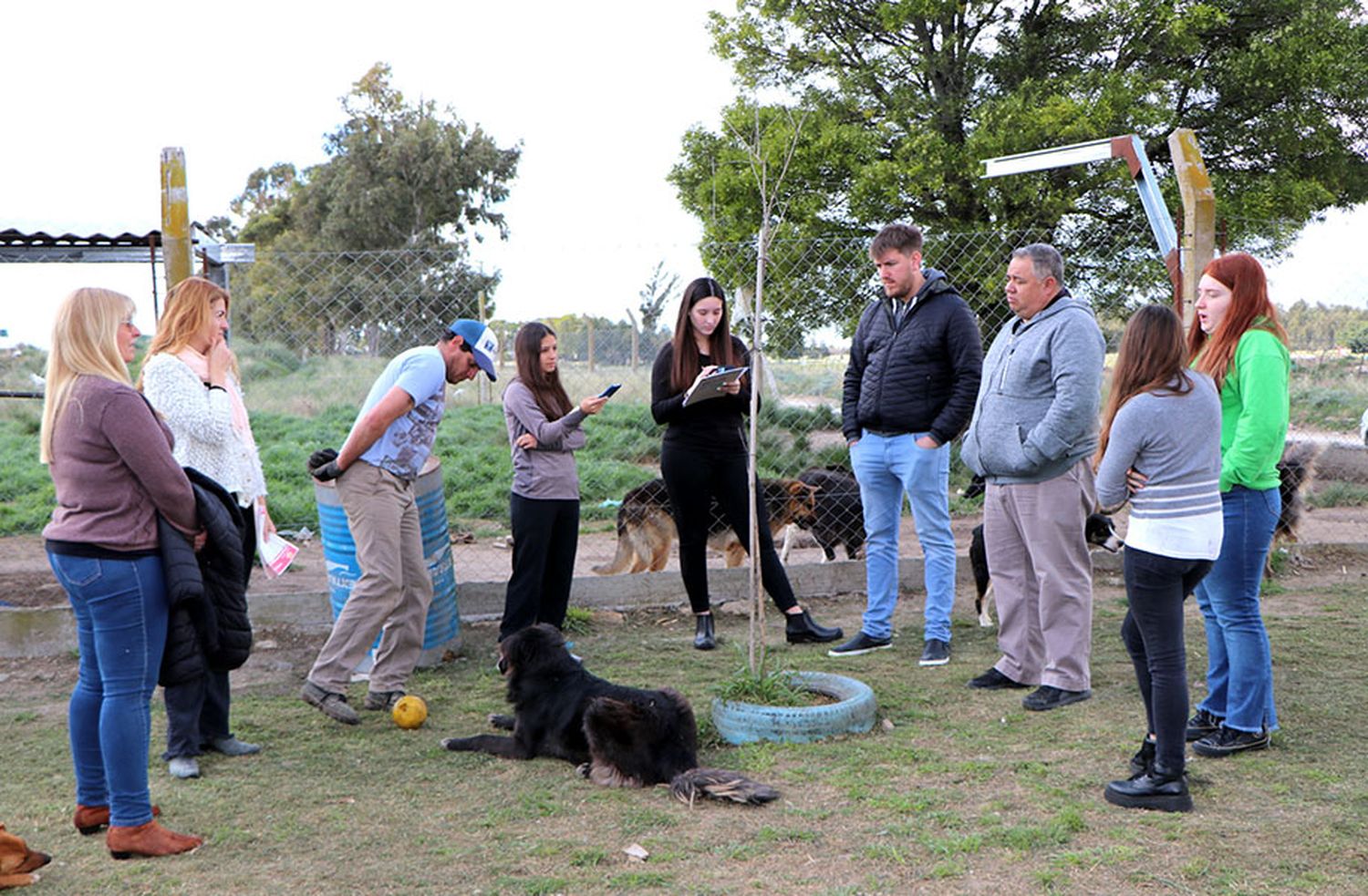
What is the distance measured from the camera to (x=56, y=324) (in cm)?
304

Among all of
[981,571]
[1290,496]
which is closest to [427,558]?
[981,571]

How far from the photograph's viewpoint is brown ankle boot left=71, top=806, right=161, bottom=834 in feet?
10.8

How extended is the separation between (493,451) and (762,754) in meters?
8.34

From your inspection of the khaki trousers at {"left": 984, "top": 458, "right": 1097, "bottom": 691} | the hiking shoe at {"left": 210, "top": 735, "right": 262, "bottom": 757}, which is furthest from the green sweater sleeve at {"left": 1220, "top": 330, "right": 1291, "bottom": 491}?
the hiking shoe at {"left": 210, "top": 735, "right": 262, "bottom": 757}

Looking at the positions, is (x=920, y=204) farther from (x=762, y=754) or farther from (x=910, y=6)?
(x=762, y=754)

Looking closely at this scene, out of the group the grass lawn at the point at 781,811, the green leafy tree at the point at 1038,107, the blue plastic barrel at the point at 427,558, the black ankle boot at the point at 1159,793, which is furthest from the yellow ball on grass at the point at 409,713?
the green leafy tree at the point at 1038,107

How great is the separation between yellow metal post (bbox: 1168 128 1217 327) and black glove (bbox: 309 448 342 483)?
14.8ft

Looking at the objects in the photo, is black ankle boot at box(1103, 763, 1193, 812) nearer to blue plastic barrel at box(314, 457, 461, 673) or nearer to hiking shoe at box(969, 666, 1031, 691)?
hiking shoe at box(969, 666, 1031, 691)

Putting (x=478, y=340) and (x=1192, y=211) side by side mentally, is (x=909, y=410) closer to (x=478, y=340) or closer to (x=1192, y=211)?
(x=478, y=340)

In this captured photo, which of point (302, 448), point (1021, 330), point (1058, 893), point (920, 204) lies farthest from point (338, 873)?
point (920, 204)

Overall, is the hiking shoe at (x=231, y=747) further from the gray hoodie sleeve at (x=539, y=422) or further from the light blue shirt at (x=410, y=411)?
the gray hoodie sleeve at (x=539, y=422)

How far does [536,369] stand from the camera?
5.14 m

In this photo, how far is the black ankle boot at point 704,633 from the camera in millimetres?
5590

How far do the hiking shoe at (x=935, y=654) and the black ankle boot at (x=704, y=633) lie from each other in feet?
3.40
